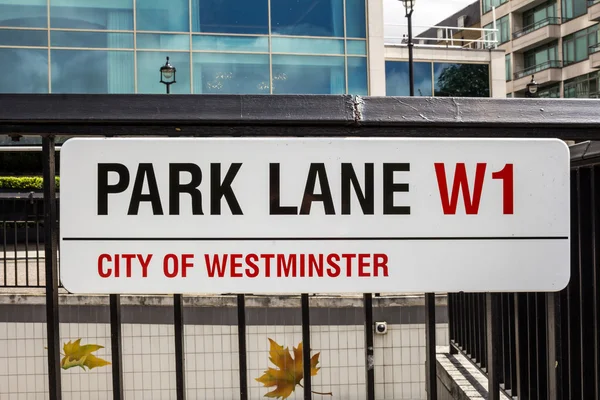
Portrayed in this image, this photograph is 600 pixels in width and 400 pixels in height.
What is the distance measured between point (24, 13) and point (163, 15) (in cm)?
356

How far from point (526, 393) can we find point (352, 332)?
5.11m

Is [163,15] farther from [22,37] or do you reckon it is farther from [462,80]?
[462,80]

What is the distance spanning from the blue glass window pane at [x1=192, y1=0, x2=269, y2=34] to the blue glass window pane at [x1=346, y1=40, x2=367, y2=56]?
2413mm

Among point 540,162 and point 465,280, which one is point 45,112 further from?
point 540,162

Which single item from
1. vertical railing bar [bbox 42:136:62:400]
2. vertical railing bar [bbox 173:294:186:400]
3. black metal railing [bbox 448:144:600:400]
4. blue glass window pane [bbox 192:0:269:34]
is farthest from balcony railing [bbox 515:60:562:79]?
vertical railing bar [bbox 42:136:62:400]

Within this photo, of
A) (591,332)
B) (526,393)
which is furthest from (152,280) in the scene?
(526,393)

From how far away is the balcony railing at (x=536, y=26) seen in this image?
151ft

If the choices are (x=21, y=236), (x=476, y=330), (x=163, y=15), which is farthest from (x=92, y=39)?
(x=476, y=330)

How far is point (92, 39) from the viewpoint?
55.5ft

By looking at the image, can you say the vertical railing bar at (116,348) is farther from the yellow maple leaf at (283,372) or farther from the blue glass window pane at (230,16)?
the blue glass window pane at (230,16)

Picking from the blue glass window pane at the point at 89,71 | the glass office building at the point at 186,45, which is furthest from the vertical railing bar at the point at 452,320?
the blue glass window pane at the point at 89,71

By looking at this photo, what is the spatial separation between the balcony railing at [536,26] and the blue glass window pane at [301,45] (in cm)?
3403

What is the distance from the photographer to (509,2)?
5025 centimetres

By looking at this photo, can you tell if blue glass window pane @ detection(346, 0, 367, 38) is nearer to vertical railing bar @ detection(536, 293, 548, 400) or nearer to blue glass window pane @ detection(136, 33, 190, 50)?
blue glass window pane @ detection(136, 33, 190, 50)
